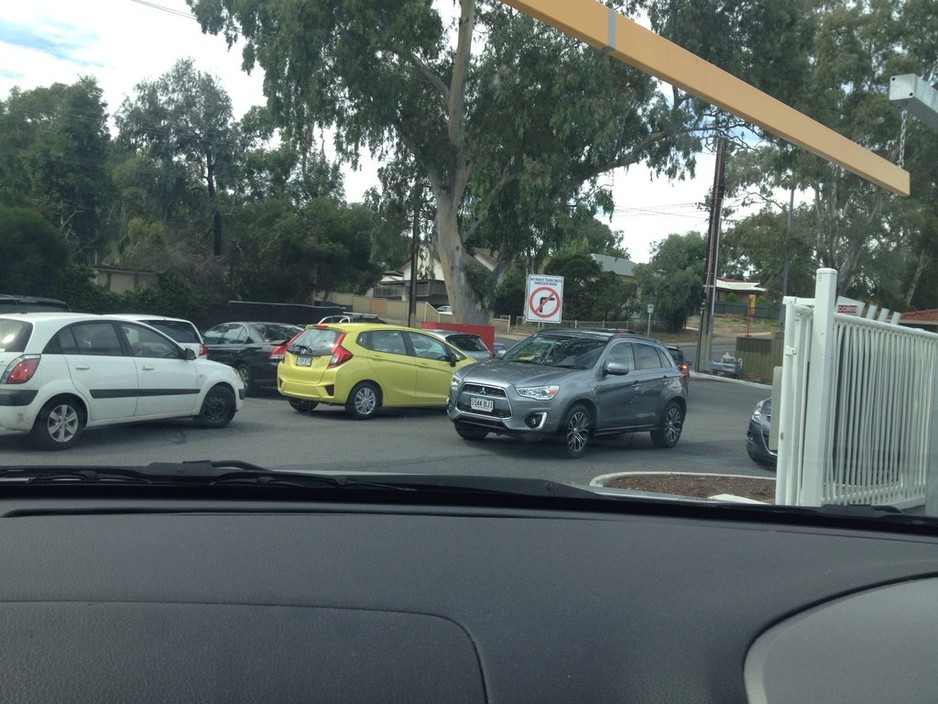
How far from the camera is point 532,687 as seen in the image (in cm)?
192

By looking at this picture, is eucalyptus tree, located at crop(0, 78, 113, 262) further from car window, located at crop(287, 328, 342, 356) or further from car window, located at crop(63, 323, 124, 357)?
car window, located at crop(63, 323, 124, 357)

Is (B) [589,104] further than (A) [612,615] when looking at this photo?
Yes

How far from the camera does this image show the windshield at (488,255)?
356 inches

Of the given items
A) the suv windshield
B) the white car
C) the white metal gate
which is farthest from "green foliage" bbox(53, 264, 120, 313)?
the white metal gate

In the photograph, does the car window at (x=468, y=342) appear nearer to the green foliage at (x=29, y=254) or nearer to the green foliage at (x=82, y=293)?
the green foliage at (x=82, y=293)

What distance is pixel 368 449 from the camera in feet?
36.2

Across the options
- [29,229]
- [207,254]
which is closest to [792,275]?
[207,254]

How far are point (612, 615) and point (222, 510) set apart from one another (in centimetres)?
124

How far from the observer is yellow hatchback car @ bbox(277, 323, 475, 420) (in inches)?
570

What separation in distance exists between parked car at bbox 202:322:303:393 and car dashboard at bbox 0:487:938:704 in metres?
14.3

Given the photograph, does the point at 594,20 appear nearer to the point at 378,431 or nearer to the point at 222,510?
the point at 222,510

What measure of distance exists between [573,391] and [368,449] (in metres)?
2.65

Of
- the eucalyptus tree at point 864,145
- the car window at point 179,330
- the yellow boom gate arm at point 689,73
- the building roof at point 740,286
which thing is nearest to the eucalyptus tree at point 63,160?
the car window at point 179,330

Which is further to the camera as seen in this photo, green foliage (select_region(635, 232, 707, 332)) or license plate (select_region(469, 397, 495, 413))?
green foliage (select_region(635, 232, 707, 332))
